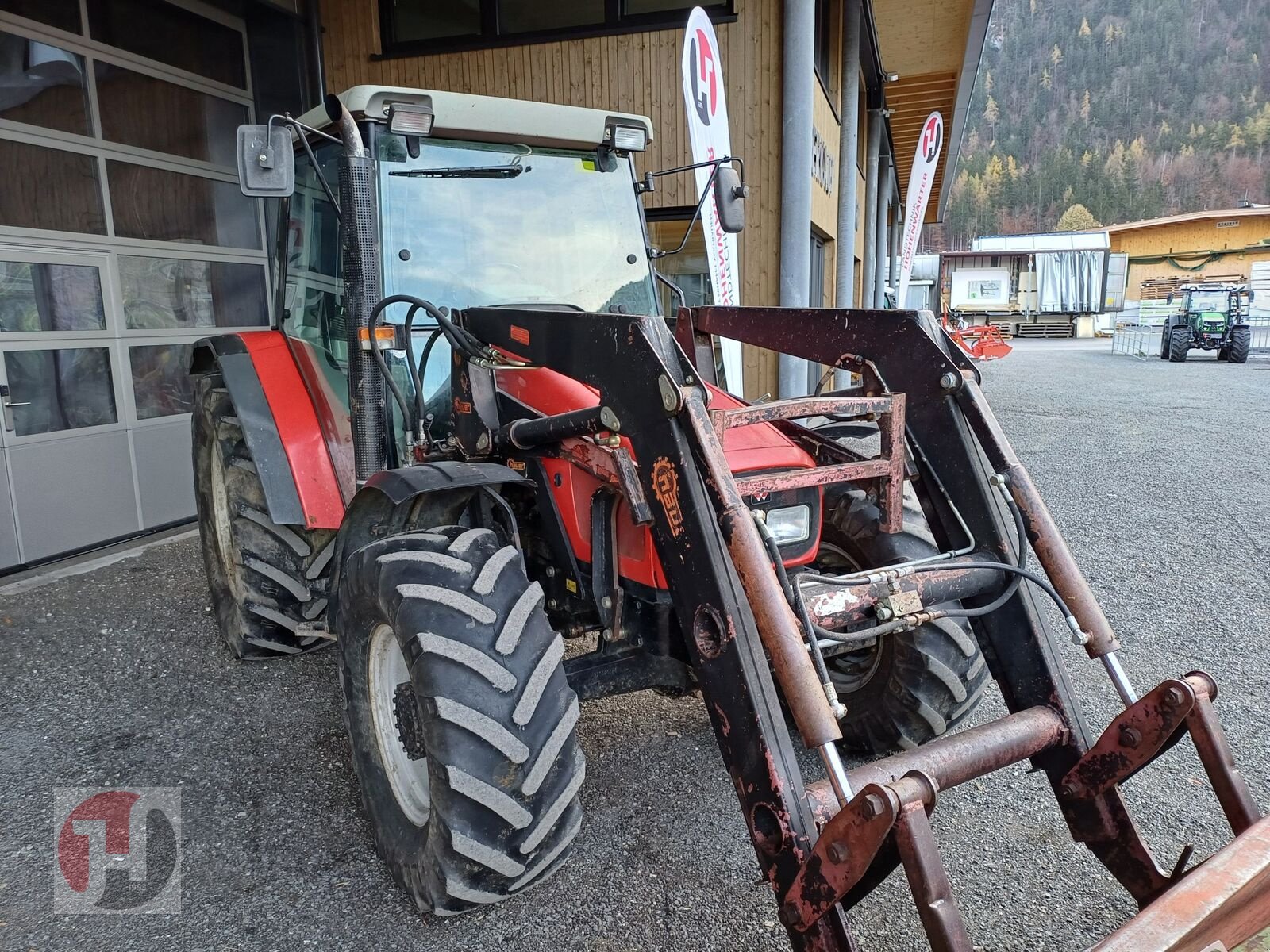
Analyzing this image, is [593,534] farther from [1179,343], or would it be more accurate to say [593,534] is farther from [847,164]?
[1179,343]

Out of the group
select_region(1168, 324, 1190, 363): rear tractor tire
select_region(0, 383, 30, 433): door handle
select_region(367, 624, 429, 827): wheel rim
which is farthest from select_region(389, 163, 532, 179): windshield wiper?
select_region(1168, 324, 1190, 363): rear tractor tire

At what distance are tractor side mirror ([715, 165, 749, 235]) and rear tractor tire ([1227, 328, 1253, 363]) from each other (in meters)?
21.8

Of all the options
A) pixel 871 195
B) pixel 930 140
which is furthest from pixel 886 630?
pixel 871 195

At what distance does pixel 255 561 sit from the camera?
358cm

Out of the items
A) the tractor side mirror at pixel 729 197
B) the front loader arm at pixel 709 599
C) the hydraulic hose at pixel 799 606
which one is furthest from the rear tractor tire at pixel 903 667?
the tractor side mirror at pixel 729 197

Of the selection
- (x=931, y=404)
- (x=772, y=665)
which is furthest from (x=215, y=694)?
(x=931, y=404)

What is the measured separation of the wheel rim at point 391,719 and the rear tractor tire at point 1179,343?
77.1 ft

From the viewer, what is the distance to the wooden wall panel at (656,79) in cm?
744

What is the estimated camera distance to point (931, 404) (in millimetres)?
2428

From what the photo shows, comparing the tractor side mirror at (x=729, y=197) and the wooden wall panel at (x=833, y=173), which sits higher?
the wooden wall panel at (x=833, y=173)

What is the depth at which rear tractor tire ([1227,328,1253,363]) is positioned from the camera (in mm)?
20688

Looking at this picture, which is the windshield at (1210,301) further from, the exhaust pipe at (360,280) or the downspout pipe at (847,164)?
the exhaust pipe at (360,280)

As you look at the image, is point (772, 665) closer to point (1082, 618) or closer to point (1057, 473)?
point (1082, 618)

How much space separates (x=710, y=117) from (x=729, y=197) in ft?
8.47
